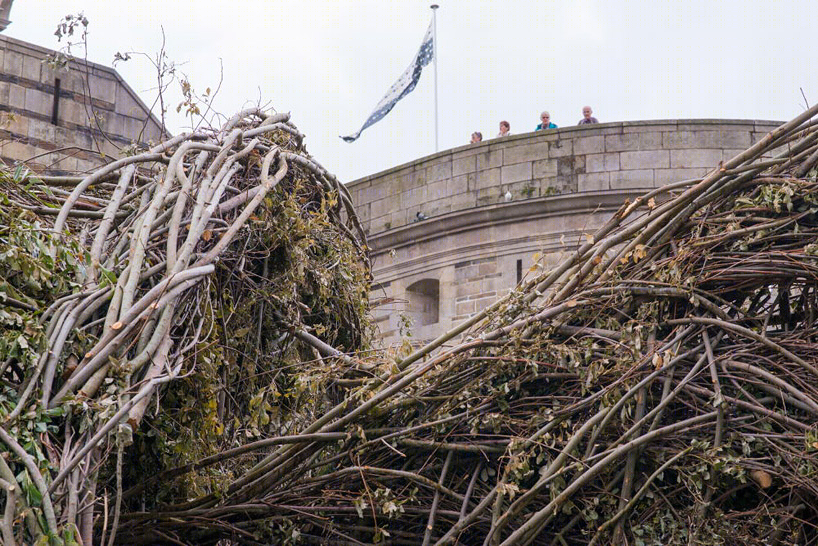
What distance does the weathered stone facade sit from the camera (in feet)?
55.5

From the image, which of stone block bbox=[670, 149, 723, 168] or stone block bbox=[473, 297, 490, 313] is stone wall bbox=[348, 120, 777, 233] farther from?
stone block bbox=[473, 297, 490, 313]

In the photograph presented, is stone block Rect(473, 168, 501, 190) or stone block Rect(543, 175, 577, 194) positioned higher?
stone block Rect(473, 168, 501, 190)

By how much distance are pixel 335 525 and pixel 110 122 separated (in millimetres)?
5898

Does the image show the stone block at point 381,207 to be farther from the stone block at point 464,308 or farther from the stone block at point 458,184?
the stone block at point 464,308

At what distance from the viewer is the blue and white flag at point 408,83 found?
71.4ft

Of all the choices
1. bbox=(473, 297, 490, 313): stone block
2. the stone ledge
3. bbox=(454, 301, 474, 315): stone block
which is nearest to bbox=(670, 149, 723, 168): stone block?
the stone ledge

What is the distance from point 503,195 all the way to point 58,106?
302 inches

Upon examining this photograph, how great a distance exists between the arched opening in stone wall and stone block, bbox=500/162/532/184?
185 centimetres

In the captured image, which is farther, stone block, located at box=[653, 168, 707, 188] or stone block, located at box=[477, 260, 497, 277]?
stone block, located at box=[477, 260, 497, 277]

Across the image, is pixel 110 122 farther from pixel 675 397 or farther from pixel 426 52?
pixel 426 52

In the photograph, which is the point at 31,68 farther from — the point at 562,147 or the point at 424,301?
the point at 424,301

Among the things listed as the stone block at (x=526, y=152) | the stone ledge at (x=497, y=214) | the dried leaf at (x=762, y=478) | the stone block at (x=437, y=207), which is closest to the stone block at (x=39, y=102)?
the dried leaf at (x=762, y=478)

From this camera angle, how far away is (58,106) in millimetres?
10727

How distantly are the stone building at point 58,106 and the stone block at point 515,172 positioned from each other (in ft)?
23.0
